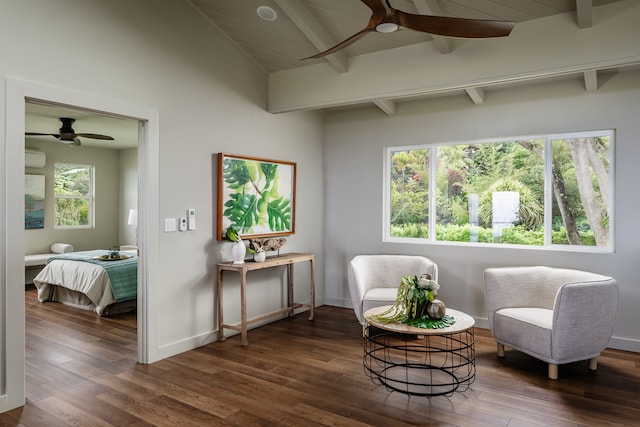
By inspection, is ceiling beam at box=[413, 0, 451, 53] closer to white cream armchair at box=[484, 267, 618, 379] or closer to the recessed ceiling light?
the recessed ceiling light

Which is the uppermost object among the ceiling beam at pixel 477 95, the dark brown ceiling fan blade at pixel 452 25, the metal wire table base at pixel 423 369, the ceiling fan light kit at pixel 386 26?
the ceiling beam at pixel 477 95

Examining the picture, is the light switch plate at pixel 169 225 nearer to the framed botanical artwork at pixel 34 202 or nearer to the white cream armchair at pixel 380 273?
the white cream armchair at pixel 380 273

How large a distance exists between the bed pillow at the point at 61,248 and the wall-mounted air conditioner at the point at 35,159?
→ 1410 millimetres

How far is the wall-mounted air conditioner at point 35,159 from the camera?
735cm

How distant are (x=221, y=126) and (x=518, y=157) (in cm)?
310

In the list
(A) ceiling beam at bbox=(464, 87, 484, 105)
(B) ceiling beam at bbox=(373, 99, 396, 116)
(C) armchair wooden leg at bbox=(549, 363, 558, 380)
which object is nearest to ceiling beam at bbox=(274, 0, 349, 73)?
(B) ceiling beam at bbox=(373, 99, 396, 116)

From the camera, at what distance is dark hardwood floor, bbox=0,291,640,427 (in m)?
2.70

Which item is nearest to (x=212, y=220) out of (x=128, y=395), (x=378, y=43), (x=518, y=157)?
(x=128, y=395)

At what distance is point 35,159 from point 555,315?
7.98 metres

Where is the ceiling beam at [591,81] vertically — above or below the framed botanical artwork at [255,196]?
above

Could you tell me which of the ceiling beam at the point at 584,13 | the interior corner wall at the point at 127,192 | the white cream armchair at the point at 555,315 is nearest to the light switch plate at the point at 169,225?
the white cream armchair at the point at 555,315

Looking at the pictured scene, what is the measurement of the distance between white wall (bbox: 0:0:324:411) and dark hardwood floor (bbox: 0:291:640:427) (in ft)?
1.24

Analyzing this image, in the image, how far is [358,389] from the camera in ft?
10.3

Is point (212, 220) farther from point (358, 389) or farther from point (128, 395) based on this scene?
point (358, 389)
